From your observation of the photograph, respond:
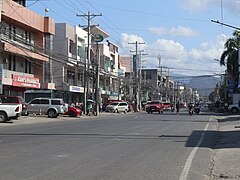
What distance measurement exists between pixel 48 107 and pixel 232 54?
30.8 metres

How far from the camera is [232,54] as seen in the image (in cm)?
6519

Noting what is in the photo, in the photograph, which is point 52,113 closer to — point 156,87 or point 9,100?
point 9,100

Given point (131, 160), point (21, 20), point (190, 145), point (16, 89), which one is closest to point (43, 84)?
point (16, 89)

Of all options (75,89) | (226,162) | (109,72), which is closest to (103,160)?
(226,162)

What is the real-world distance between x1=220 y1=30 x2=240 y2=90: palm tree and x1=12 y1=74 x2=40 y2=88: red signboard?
91.1ft

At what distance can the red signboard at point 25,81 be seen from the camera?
47.2m

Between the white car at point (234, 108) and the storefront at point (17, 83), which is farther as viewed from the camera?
the white car at point (234, 108)

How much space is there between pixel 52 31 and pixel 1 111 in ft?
78.5

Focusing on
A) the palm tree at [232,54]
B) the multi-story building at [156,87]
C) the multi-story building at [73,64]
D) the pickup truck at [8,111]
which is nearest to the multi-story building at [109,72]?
the multi-story building at [73,64]

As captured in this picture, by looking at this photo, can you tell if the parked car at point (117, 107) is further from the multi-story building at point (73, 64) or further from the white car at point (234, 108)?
the white car at point (234, 108)

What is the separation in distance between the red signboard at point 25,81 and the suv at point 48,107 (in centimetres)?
316

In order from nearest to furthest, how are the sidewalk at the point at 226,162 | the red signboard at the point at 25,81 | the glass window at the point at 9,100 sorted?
1. the sidewalk at the point at 226,162
2. the glass window at the point at 9,100
3. the red signboard at the point at 25,81

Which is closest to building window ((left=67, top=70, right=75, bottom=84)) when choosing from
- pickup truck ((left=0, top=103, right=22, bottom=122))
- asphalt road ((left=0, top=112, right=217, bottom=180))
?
pickup truck ((left=0, top=103, right=22, bottom=122))

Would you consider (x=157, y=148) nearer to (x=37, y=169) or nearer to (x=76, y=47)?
(x=37, y=169)
